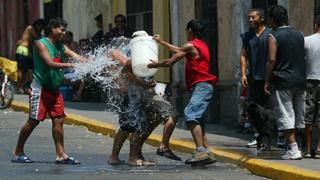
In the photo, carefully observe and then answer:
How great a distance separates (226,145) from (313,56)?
232 cm

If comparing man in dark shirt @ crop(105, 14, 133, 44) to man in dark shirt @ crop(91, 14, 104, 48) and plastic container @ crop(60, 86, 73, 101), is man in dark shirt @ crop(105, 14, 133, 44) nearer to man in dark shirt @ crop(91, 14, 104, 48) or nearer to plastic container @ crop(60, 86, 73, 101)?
man in dark shirt @ crop(91, 14, 104, 48)

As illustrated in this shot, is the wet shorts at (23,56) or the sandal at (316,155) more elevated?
the wet shorts at (23,56)

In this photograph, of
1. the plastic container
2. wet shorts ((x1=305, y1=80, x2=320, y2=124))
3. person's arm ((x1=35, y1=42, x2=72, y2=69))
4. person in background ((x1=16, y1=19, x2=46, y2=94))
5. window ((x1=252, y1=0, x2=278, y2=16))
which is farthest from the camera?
the plastic container

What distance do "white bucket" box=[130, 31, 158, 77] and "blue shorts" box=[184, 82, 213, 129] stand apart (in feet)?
2.06

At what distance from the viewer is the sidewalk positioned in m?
10.4

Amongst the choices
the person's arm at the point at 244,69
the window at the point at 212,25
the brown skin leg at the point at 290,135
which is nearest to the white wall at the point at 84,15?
the window at the point at 212,25

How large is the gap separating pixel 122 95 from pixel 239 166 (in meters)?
1.80

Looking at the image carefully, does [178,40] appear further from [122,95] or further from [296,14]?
[122,95]

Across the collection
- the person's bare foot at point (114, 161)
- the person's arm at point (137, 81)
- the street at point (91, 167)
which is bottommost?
the street at point (91, 167)

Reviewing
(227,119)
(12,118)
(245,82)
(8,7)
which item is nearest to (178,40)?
(227,119)

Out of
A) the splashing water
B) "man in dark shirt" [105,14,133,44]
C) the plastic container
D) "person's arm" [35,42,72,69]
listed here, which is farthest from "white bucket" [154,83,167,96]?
the plastic container

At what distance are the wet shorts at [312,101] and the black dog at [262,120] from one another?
20.8 inches

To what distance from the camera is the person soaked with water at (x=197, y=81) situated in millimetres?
11023

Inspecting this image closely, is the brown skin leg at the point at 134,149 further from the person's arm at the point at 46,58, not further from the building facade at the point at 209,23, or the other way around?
the building facade at the point at 209,23
